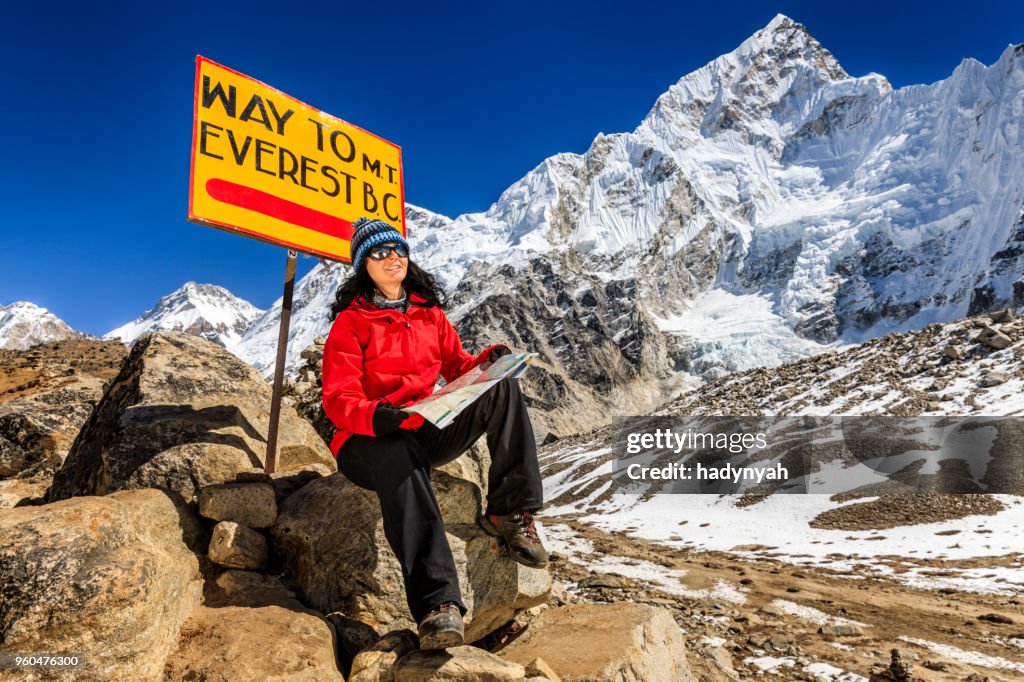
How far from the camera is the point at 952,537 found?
14039mm

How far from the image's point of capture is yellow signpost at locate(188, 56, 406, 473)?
222 inches

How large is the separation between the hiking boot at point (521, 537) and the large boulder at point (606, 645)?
0.59 meters

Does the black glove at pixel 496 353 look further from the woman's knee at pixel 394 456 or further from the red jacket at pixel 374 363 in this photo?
the woman's knee at pixel 394 456

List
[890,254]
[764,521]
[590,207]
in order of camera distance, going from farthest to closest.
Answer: [590,207], [890,254], [764,521]

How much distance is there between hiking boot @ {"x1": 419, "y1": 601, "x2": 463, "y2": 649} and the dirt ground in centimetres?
312

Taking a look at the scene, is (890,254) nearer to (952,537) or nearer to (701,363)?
(701,363)

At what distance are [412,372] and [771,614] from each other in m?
6.67

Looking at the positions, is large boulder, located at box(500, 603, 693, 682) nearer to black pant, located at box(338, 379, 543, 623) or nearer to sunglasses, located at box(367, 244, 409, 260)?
black pant, located at box(338, 379, 543, 623)

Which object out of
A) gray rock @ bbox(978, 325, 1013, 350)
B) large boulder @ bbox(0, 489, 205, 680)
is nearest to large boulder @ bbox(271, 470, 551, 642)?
large boulder @ bbox(0, 489, 205, 680)

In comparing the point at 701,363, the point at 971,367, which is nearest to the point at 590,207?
the point at 701,363

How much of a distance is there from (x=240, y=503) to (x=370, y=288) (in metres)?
1.97

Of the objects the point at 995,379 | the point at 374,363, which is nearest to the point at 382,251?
the point at 374,363

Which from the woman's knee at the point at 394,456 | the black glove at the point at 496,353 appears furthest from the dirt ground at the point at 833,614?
the woman's knee at the point at 394,456

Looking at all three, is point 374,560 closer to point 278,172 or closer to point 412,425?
point 412,425
